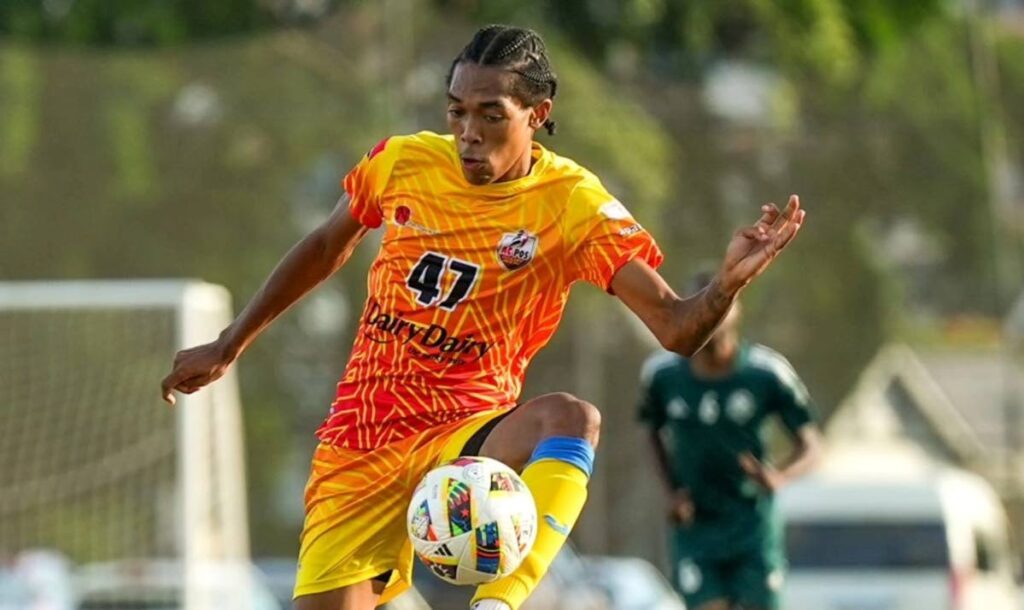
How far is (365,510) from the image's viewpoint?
636cm

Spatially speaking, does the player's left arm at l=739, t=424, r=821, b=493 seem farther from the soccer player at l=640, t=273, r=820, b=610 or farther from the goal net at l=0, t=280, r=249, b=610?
the goal net at l=0, t=280, r=249, b=610

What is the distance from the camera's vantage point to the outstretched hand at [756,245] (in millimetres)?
5648

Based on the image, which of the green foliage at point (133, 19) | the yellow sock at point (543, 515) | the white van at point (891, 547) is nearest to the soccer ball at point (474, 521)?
the yellow sock at point (543, 515)

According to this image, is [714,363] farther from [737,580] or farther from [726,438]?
[737,580]

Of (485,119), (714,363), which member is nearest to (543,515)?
(485,119)

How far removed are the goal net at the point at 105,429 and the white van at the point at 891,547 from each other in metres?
4.62

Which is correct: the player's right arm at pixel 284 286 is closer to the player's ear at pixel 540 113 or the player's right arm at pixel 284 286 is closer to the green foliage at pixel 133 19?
the player's ear at pixel 540 113

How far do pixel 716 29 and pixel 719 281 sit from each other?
67.4 feet

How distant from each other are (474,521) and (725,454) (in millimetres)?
4145

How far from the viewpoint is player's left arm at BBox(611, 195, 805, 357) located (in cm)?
567

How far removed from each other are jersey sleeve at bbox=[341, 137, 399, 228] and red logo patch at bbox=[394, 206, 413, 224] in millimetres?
111

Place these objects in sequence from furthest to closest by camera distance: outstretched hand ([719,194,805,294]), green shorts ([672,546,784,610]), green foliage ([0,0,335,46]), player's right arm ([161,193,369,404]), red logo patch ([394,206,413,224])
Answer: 1. green foliage ([0,0,335,46])
2. green shorts ([672,546,784,610])
3. player's right arm ([161,193,369,404])
4. red logo patch ([394,206,413,224])
5. outstretched hand ([719,194,805,294])

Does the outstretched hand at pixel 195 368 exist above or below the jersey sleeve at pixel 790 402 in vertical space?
above

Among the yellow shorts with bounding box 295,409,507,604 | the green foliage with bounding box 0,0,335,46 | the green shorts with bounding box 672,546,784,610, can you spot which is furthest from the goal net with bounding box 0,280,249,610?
the yellow shorts with bounding box 295,409,507,604
